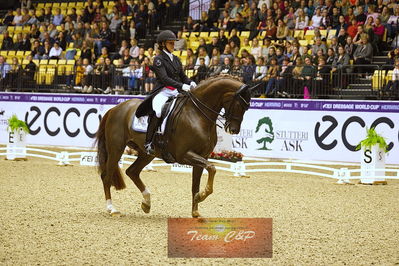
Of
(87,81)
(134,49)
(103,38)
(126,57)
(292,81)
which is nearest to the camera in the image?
(292,81)

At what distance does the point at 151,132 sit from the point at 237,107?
4.49 feet

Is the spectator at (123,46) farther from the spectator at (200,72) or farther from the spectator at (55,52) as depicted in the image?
the spectator at (200,72)

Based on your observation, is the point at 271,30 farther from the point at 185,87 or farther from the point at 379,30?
the point at 185,87

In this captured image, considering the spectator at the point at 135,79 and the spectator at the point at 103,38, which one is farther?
the spectator at the point at 103,38

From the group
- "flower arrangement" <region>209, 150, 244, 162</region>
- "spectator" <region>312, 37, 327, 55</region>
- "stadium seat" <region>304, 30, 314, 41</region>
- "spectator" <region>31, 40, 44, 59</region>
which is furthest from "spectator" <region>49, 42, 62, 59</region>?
"flower arrangement" <region>209, 150, 244, 162</region>

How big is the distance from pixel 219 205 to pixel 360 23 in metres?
10.3

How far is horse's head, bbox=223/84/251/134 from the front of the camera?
29.2 feet

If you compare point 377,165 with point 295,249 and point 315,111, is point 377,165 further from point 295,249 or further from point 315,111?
point 295,249

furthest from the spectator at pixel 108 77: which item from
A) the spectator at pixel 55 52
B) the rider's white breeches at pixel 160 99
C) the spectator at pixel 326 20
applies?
the rider's white breeches at pixel 160 99

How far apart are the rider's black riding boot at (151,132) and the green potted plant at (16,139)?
9.27m

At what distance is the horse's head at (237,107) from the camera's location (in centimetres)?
889

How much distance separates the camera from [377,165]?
48.1 feet

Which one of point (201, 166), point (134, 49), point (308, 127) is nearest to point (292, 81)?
point (308, 127)

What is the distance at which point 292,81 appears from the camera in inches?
709
